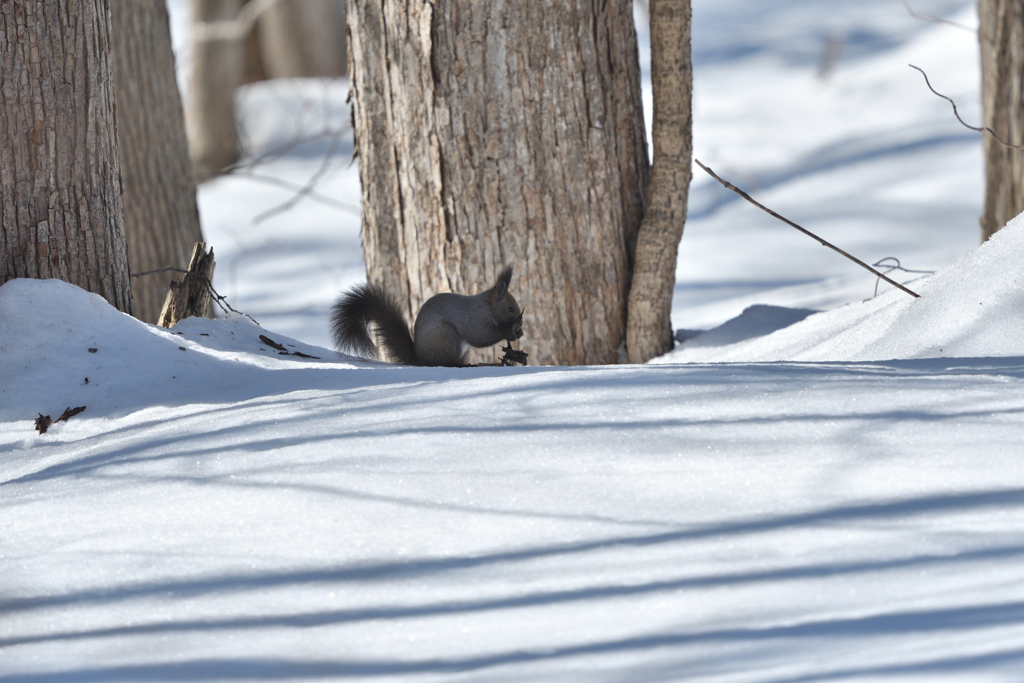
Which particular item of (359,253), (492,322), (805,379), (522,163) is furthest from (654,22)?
(359,253)

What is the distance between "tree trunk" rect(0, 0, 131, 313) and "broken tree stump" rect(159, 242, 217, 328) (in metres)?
0.55

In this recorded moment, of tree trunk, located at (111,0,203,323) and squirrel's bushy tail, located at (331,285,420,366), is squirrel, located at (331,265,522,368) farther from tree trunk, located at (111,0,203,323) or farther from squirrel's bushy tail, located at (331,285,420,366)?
tree trunk, located at (111,0,203,323)

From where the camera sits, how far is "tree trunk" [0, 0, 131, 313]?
2531 millimetres

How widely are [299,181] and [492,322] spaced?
8.07 metres

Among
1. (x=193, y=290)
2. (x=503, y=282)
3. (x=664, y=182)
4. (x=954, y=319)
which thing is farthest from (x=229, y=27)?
(x=954, y=319)

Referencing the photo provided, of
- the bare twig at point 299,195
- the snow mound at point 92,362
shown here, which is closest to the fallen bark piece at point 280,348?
the snow mound at point 92,362

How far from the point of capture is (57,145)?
2.60 metres

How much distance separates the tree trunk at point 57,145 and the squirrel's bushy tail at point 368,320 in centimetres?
79

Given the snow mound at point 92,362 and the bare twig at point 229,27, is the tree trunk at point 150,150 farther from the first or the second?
the bare twig at point 229,27

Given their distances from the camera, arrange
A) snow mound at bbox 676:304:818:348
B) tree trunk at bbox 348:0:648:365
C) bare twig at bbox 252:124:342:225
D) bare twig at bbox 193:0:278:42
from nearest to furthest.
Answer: tree trunk at bbox 348:0:648:365
snow mound at bbox 676:304:818:348
bare twig at bbox 252:124:342:225
bare twig at bbox 193:0:278:42

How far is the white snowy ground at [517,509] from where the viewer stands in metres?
1.14

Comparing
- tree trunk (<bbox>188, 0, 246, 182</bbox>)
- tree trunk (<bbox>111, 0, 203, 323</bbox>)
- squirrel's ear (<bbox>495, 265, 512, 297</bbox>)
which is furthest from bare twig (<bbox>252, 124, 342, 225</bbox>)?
squirrel's ear (<bbox>495, 265, 512, 297</bbox>)

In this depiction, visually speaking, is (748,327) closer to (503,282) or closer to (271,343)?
(503,282)

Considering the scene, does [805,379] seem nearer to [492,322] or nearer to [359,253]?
[492,322]
